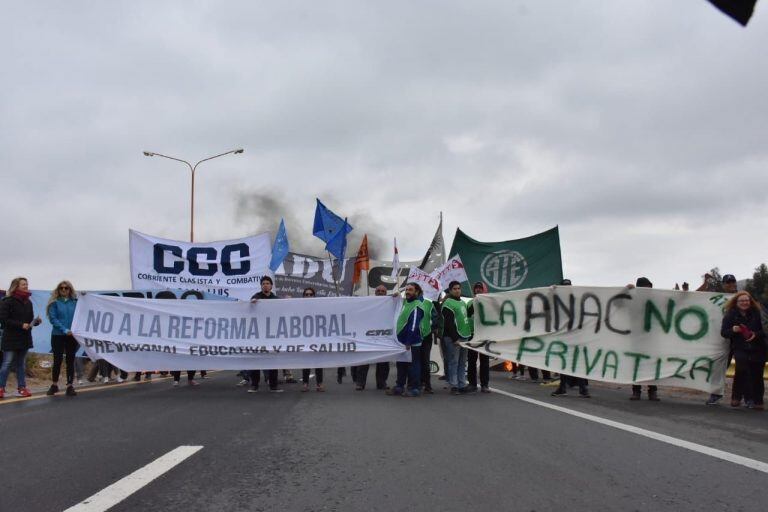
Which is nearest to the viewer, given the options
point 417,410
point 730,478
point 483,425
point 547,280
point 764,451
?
point 730,478

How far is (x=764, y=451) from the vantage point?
5367 millimetres

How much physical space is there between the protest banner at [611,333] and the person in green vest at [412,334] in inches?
45.7

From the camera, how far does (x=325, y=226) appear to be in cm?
1816

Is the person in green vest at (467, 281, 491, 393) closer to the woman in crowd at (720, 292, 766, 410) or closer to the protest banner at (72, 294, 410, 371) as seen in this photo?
the protest banner at (72, 294, 410, 371)

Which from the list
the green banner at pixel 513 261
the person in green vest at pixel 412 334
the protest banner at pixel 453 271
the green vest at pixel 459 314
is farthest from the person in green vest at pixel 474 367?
the green banner at pixel 513 261

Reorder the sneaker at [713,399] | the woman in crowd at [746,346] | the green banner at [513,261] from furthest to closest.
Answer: the green banner at [513,261] → the sneaker at [713,399] → the woman in crowd at [746,346]

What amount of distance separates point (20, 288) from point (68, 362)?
1.34 m

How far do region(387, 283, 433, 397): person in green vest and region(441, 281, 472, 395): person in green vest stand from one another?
18.1 inches

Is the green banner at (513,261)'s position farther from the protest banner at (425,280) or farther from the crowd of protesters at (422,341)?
the crowd of protesters at (422,341)

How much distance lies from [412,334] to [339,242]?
8569mm

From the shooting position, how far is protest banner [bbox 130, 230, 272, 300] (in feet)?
43.1

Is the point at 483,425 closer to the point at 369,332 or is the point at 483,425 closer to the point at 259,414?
the point at 259,414

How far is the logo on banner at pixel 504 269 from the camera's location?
16.2m

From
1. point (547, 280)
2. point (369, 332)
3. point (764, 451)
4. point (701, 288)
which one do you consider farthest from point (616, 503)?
point (547, 280)
